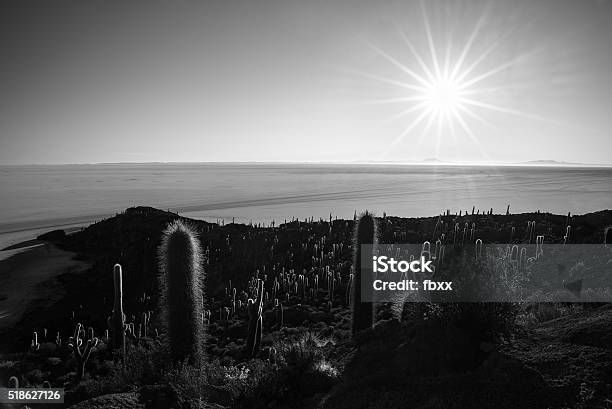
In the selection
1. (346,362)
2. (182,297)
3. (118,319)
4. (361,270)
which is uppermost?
(361,270)

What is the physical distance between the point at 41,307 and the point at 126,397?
64.5 feet

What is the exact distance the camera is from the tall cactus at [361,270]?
1145cm

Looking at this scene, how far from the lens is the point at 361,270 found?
471 inches

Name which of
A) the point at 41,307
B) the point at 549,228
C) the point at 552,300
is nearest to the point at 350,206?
the point at 549,228

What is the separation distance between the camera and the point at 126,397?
5492 millimetres

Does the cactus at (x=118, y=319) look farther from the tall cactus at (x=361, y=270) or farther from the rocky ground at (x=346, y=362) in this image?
the tall cactus at (x=361, y=270)

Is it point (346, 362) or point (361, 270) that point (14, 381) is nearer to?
point (346, 362)

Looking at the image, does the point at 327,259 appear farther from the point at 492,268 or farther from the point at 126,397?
the point at 126,397

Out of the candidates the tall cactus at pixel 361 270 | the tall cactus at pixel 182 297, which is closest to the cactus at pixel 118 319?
the tall cactus at pixel 182 297

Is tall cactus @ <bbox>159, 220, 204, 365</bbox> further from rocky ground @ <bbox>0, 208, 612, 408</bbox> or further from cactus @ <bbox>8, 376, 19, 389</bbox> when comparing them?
cactus @ <bbox>8, 376, 19, 389</bbox>

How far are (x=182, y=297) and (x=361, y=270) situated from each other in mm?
5128

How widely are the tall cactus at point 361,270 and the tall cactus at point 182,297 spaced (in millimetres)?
4303

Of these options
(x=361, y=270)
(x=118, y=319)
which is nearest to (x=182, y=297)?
(x=361, y=270)

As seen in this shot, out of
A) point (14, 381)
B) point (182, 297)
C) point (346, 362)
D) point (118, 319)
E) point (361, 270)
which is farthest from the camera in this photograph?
point (118, 319)
